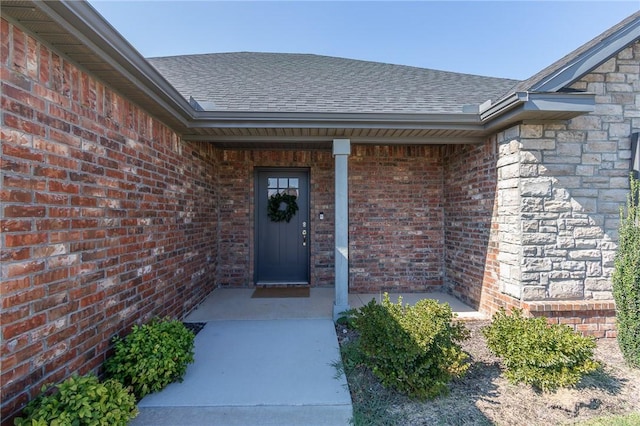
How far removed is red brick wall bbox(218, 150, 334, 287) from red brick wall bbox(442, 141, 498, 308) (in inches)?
82.4

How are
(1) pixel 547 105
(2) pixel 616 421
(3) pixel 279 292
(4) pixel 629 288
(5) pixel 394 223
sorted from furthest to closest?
(5) pixel 394 223 → (3) pixel 279 292 → (1) pixel 547 105 → (4) pixel 629 288 → (2) pixel 616 421

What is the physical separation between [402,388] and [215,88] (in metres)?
4.64

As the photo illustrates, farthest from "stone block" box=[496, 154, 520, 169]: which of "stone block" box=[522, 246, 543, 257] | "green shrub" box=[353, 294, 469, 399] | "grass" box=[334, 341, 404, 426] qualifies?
"grass" box=[334, 341, 404, 426]

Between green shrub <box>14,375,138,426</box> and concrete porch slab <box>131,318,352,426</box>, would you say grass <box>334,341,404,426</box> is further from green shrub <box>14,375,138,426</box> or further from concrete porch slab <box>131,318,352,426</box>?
green shrub <box>14,375,138,426</box>

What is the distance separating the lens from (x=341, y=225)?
3943mm

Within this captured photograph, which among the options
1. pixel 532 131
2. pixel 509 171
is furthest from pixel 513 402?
pixel 532 131

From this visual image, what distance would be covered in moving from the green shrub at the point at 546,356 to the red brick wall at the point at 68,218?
3.43m

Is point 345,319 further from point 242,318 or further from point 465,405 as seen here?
point 465,405

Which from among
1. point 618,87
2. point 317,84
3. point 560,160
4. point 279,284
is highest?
point 317,84

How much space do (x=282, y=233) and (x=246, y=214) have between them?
0.76 metres

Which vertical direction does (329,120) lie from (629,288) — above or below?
above

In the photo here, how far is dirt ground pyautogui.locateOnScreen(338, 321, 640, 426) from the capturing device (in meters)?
2.22

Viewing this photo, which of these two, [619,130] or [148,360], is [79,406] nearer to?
[148,360]

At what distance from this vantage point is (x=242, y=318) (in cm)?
401
